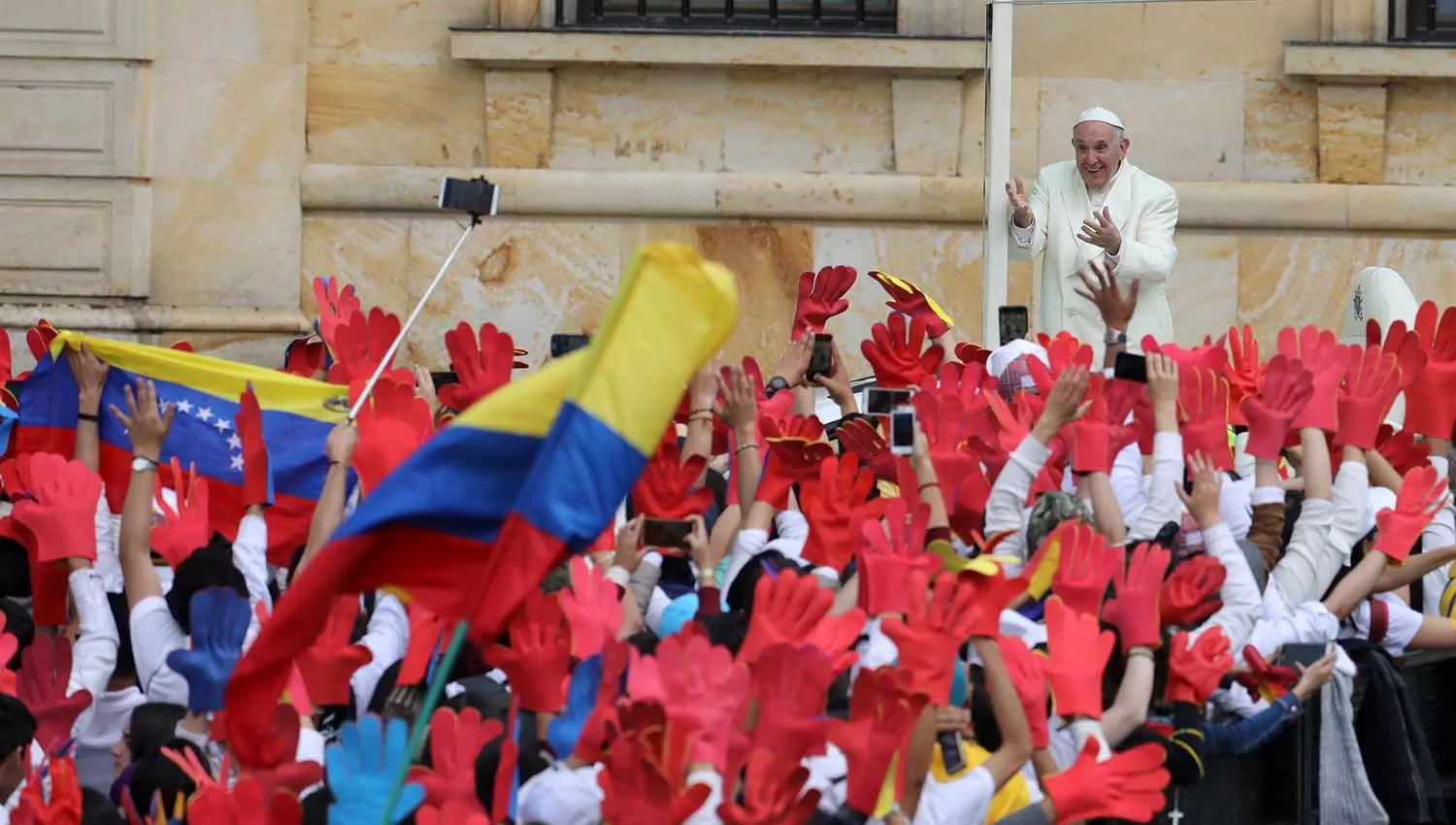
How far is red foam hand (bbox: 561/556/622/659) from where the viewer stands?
4.90 metres

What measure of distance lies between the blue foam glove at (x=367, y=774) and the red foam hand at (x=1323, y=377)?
2.42 meters

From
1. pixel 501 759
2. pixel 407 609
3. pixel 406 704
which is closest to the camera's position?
pixel 501 759

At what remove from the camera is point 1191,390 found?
20.1ft

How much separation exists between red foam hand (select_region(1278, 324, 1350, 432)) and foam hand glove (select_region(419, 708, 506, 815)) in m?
2.29

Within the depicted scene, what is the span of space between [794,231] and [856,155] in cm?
41

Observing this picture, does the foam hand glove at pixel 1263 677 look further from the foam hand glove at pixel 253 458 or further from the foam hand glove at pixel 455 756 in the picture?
the foam hand glove at pixel 253 458

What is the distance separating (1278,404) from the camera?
19.3ft

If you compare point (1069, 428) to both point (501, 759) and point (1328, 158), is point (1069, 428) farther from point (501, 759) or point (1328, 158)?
point (1328, 158)

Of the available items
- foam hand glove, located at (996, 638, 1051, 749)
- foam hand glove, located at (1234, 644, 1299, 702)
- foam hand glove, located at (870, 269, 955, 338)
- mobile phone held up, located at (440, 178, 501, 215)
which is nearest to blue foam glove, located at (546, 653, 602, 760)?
foam hand glove, located at (996, 638, 1051, 749)

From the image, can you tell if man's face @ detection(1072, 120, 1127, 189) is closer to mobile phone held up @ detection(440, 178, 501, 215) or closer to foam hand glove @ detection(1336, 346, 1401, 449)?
foam hand glove @ detection(1336, 346, 1401, 449)

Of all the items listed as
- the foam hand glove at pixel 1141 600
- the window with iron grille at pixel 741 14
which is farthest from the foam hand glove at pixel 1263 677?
the window with iron grille at pixel 741 14

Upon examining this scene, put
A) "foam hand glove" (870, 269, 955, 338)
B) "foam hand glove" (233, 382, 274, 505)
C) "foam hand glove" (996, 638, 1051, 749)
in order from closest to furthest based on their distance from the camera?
"foam hand glove" (996, 638, 1051, 749) → "foam hand glove" (233, 382, 274, 505) → "foam hand glove" (870, 269, 955, 338)

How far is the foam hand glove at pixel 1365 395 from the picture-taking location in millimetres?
5996

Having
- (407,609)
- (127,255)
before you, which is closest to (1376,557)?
(407,609)
